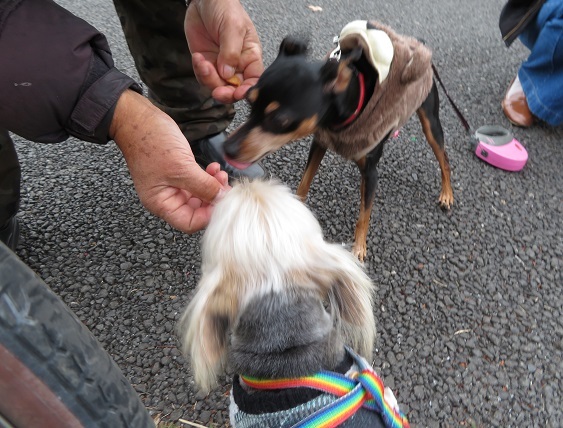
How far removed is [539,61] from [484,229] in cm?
147

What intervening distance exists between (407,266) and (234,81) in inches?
44.6

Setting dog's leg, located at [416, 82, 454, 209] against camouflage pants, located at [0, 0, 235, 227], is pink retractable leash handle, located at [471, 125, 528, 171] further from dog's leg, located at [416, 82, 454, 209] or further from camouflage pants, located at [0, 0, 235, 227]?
camouflage pants, located at [0, 0, 235, 227]

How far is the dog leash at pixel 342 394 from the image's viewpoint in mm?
950

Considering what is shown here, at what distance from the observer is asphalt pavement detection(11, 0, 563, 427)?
163 cm

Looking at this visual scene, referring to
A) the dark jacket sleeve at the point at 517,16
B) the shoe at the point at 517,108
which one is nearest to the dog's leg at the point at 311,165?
the shoe at the point at 517,108

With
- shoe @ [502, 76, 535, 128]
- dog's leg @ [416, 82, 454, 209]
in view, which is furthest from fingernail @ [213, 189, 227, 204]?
shoe @ [502, 76, 535, 128]

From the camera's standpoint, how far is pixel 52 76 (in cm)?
124

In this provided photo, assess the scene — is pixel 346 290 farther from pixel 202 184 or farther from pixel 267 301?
pixel 202 184

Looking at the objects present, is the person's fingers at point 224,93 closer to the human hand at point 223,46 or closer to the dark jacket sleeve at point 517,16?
the human hand at point 223,46

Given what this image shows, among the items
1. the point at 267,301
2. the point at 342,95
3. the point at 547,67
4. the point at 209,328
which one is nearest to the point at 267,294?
the point at 267,301

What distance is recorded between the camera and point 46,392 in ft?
2.41

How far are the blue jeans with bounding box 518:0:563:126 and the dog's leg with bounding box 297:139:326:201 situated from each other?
1.73 metres

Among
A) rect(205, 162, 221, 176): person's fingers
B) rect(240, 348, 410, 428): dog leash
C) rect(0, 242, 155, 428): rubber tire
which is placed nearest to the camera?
rect(0, 242, 155, 428): rubber tire

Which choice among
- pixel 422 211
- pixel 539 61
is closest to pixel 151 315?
pixel 422 211
